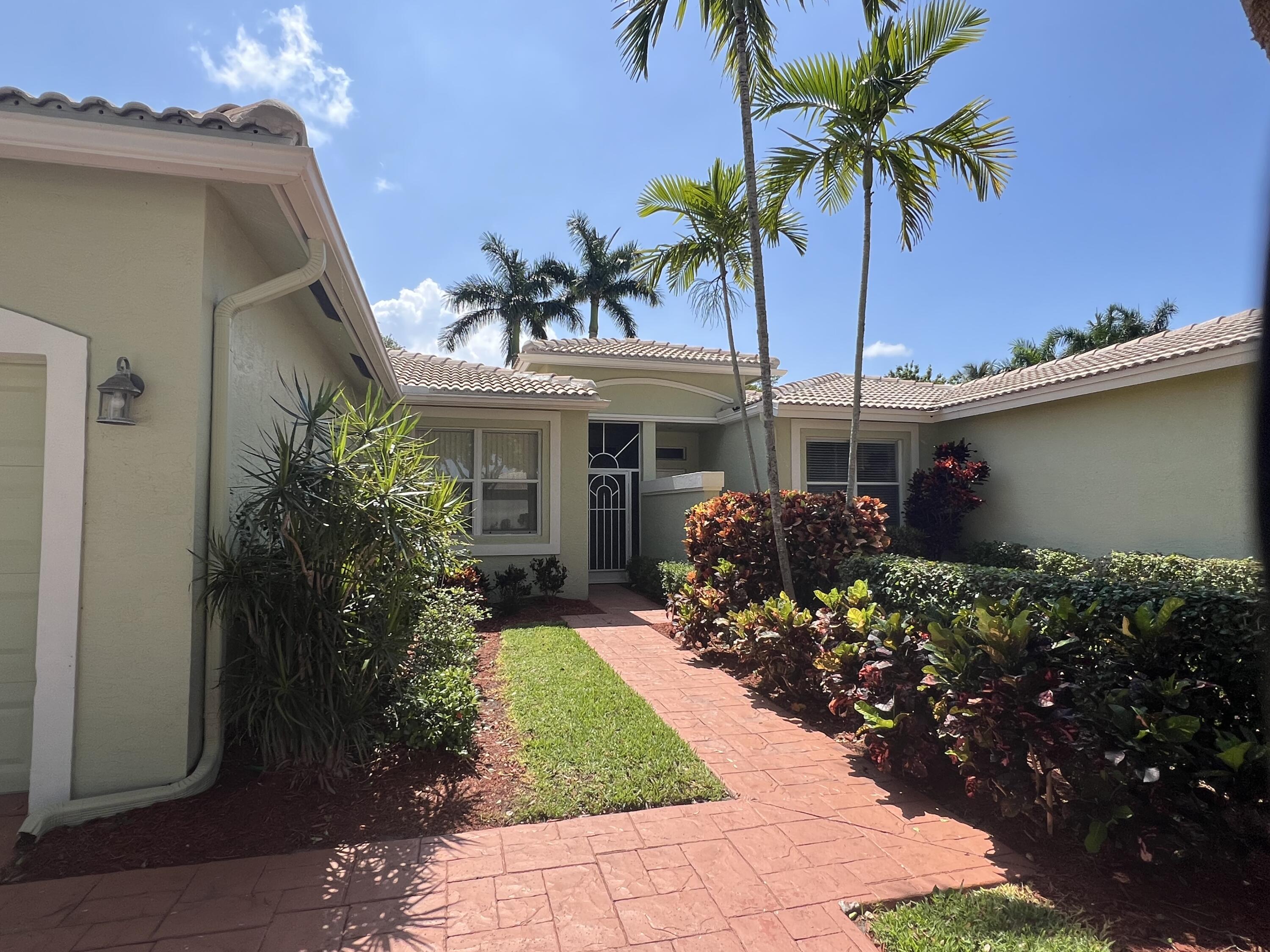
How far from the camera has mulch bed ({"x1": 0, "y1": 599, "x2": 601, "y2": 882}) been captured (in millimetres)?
3105

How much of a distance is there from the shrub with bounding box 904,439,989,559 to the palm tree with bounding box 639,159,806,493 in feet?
15.3

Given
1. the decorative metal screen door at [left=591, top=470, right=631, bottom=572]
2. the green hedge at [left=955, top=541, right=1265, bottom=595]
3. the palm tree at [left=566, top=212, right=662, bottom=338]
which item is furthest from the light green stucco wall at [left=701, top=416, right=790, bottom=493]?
the palm tree at [left=566, top=212, right=662, bottom=338]

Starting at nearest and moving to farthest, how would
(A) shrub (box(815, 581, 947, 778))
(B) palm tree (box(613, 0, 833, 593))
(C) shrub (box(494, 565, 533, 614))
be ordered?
1. (A) shrub (box(815, 581, 947, 778))
2. (B) palm tree (box(613, 0, 833, 593))
3. (C) shrub (box(494, 565, 533, 614))

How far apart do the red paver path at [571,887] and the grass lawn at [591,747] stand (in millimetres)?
145

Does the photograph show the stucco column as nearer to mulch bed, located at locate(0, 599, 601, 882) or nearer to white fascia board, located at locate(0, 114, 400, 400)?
mulch bed, located at locate(0, 599, 601, 882)

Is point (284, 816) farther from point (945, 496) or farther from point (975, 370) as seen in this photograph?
point (975, 370)

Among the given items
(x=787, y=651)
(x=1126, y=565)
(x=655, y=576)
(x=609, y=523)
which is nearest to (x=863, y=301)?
(x=787, y=651)

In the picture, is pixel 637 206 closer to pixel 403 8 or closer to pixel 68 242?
pixel 403 8

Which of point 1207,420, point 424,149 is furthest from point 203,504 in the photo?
point 1207,420

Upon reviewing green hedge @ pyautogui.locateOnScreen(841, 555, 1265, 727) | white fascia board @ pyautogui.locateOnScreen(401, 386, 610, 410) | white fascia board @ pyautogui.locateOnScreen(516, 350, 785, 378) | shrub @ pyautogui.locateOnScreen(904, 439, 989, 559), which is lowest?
green hedge @ pyautogui.locateOnScreen(841, 555, 1265, 727)

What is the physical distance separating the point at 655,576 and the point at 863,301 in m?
5.76

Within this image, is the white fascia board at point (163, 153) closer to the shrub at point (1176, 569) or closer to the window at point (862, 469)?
the shrub at point (1176, 569)

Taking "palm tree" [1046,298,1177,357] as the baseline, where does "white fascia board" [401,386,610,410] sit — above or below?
below

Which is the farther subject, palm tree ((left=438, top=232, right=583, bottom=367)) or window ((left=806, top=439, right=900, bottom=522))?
palm tree ((left=438, top=232, right=583, bottom=367))
